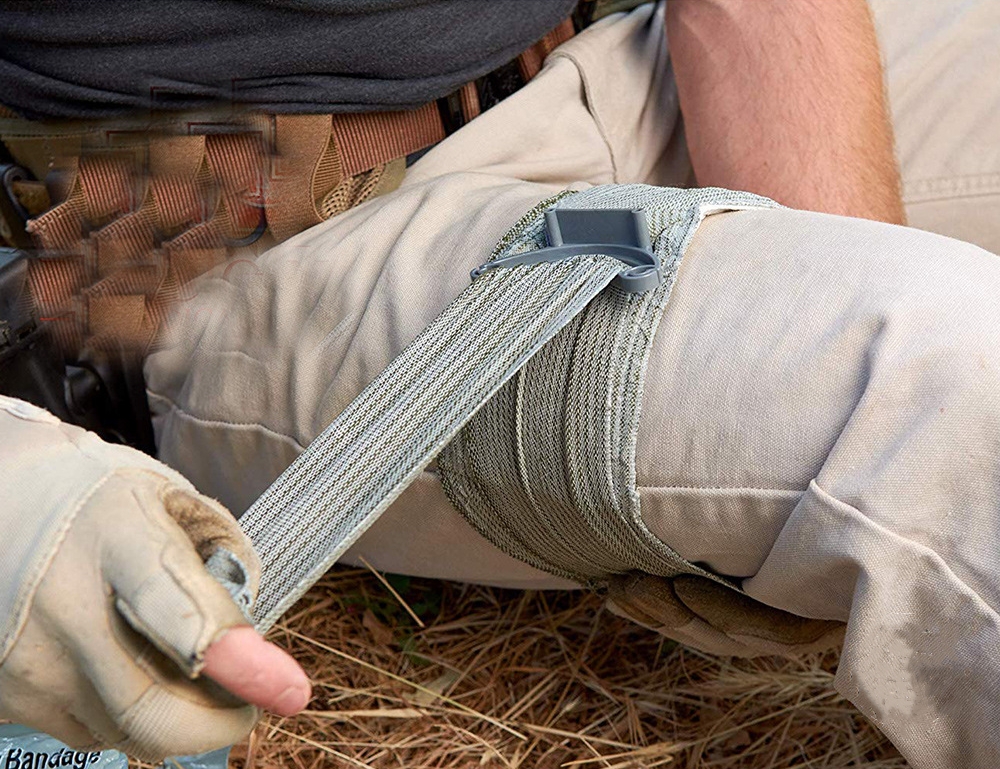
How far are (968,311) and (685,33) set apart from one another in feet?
2.02

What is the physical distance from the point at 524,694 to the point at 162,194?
25.0 inches

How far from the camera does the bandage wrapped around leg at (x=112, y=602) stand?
527 millimetres

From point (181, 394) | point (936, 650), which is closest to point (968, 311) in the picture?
point (936, 650)

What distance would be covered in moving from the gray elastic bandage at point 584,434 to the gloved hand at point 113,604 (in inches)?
10.7

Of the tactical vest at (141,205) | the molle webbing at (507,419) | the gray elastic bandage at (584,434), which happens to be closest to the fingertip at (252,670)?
the molle webbing at (507,419)

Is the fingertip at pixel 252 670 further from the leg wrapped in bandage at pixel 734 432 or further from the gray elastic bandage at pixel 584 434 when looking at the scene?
the gray elastic bandage at pixel 584 434

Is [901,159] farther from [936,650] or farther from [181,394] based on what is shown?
[181,394]

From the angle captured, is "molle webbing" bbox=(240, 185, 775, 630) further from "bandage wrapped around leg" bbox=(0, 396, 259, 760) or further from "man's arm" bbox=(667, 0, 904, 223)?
"man's arm" bbox=(667, 0, 904, 223)

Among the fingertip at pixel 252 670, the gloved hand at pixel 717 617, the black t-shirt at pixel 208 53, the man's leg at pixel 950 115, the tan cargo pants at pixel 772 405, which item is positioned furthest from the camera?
the man's leg at pixel 950 115

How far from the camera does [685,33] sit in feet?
3.95

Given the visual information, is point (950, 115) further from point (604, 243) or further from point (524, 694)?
point (524, 694)

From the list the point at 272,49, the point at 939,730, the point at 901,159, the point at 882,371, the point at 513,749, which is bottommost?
the point at 513,749

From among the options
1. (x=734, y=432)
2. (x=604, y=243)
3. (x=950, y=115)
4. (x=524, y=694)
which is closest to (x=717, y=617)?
(x=734, y=432)

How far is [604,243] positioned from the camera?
2.67ft
